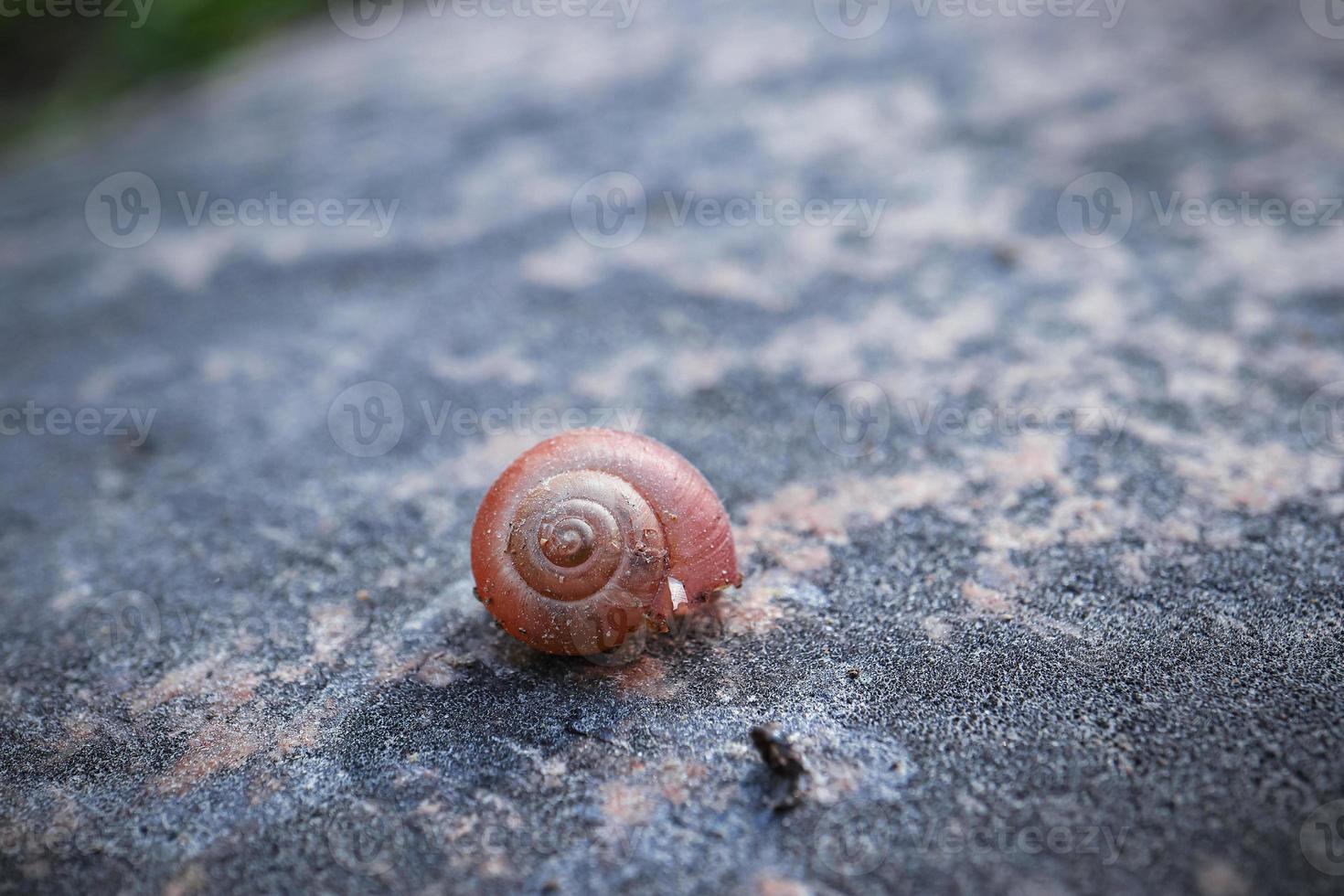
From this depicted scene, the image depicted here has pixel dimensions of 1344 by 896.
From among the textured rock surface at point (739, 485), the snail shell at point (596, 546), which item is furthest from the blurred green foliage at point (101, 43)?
the snail shell at point (596, 546)

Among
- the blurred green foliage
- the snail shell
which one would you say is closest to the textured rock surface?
the snail shell

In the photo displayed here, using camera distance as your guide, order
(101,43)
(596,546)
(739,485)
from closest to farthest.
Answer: (596,546) → (739,485) → (101,43)

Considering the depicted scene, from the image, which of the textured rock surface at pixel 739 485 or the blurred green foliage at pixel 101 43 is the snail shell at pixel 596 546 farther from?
the blurred green foliage at pixel 101 43

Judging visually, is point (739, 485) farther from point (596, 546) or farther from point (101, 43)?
point (101, 43)

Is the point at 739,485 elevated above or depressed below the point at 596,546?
below

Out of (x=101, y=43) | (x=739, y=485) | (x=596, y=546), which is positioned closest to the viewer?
(x=596, y=546)

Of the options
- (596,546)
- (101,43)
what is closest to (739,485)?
(596,546)
